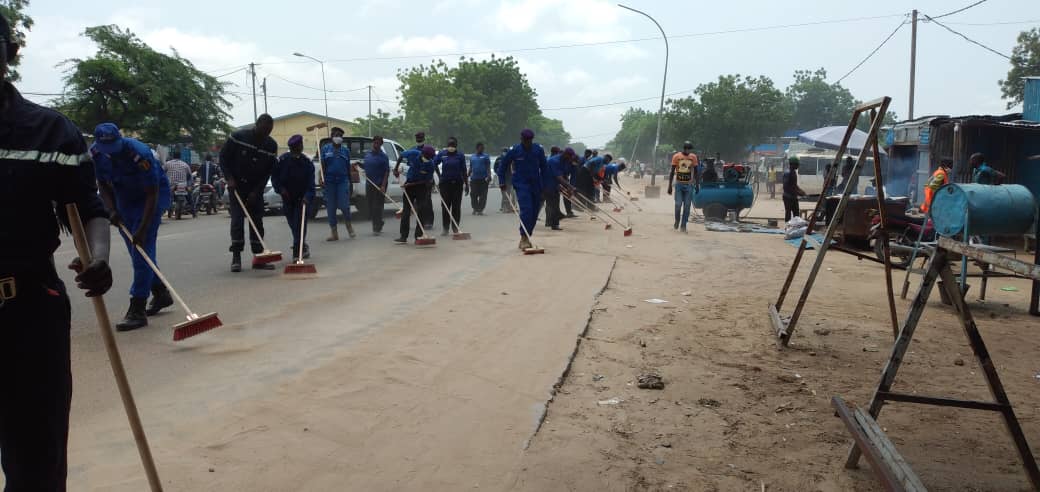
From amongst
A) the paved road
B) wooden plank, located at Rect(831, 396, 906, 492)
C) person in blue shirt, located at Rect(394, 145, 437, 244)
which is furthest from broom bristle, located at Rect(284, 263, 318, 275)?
wooden plank, located at Rect(831, 396, 906, 492)

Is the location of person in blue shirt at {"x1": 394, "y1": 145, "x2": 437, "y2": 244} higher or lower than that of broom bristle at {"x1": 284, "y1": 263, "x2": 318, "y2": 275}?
higher

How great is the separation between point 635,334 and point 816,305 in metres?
2.76

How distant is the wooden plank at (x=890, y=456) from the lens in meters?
3.01

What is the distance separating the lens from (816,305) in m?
8.09

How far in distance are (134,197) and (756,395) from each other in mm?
5160

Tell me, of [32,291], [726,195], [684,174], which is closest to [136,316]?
[32,291]

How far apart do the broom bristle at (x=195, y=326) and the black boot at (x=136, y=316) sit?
845 millimetres

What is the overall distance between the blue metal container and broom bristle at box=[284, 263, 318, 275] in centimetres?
1133

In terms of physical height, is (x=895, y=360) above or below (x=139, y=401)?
above

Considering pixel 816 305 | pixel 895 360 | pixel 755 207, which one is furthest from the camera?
pixel 755 207

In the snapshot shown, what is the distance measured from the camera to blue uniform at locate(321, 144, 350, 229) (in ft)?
40.8

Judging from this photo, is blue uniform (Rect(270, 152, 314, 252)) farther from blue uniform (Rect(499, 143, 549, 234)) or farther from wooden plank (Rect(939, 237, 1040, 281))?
wooden plank (Rect(939, 237, 1040, 281))

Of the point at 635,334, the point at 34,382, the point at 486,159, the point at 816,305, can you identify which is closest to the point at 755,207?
the point at 486,159

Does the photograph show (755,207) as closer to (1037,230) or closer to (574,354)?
(1037,230)
